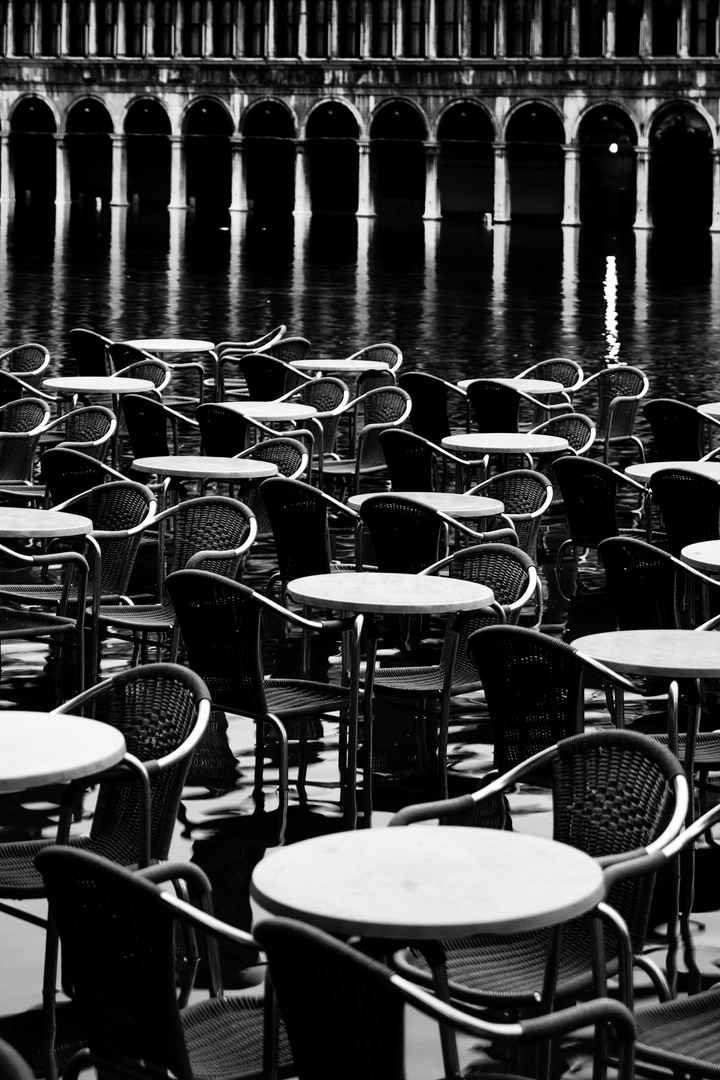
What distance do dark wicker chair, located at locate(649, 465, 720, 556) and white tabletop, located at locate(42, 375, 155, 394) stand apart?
4.53 metres

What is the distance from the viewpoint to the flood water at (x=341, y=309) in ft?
21.4

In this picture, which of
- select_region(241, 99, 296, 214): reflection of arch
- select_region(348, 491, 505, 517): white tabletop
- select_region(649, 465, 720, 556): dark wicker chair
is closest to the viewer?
select_region(348, 491, 505, 517): white tabletop

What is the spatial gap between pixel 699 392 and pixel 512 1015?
15931mm

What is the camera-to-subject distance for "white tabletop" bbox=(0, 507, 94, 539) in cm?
711

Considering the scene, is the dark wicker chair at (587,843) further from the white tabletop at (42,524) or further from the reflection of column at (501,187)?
the reflection of column at (501,187)

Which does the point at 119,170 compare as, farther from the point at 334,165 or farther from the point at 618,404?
the point at 618,404

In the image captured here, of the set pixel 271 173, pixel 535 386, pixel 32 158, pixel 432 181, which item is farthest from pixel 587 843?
pixel 32 158

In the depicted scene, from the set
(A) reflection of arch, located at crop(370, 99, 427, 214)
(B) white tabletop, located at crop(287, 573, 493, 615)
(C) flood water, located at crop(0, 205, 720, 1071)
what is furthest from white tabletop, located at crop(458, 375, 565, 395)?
(A) reflection of arch, located at crop(370, 99, 427, 214)

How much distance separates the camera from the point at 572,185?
54938mm

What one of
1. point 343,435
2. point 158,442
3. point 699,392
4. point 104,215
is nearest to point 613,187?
point 104,215

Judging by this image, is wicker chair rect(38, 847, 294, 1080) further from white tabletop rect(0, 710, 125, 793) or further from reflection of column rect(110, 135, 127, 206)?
reflection of column rect(110, 135, 127, 206)

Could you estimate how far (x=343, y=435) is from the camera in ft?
52.2

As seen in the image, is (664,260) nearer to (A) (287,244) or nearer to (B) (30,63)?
(A) (287,244)

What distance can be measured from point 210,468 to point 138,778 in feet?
15.1
